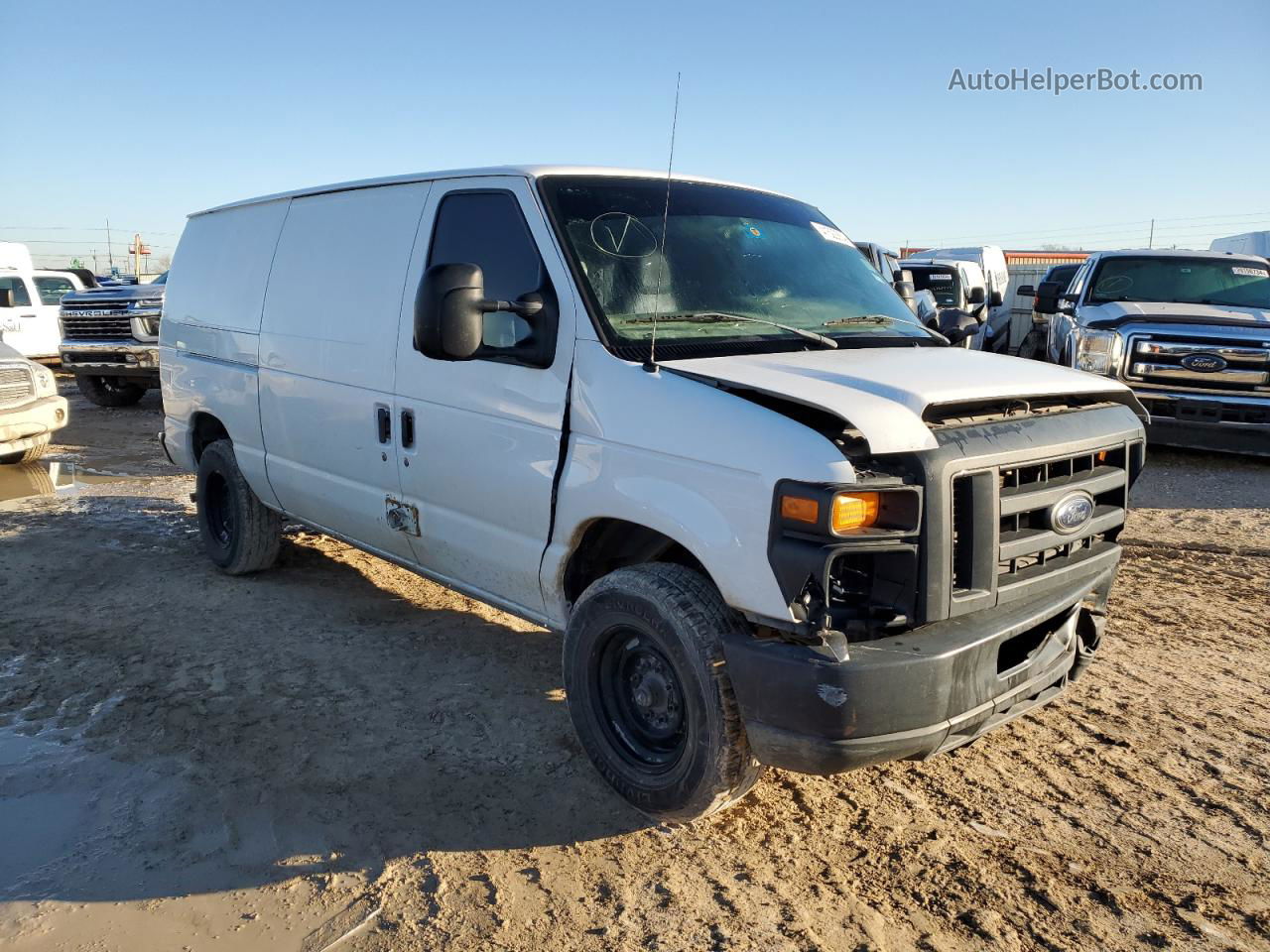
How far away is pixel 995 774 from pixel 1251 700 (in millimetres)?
1462

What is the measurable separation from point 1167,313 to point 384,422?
825 cm

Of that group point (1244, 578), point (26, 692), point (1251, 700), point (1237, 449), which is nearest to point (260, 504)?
point (26, 692)

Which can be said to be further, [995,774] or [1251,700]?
[1251,700]

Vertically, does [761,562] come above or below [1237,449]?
above

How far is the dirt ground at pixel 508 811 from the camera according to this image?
280 centimetres

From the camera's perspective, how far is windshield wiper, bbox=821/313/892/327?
3.87 metres

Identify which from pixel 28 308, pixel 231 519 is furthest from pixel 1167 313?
pixel 28 308

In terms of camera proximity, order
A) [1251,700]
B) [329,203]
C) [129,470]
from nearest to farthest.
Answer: [1251,700] → [329,203] → [129,470]

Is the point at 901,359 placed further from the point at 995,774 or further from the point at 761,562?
the point at 995,774

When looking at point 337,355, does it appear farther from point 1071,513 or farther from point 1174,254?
point 1174,254

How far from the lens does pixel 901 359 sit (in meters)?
3.43

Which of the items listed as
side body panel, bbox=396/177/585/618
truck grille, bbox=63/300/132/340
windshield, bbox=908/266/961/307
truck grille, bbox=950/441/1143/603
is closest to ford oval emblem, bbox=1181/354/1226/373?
truck grille, bbox=950/441/1143/603

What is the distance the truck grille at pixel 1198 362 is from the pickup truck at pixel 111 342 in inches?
478

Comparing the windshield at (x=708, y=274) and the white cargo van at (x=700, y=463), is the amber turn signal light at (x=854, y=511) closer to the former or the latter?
the white cargo van at (x=700, y=463)
